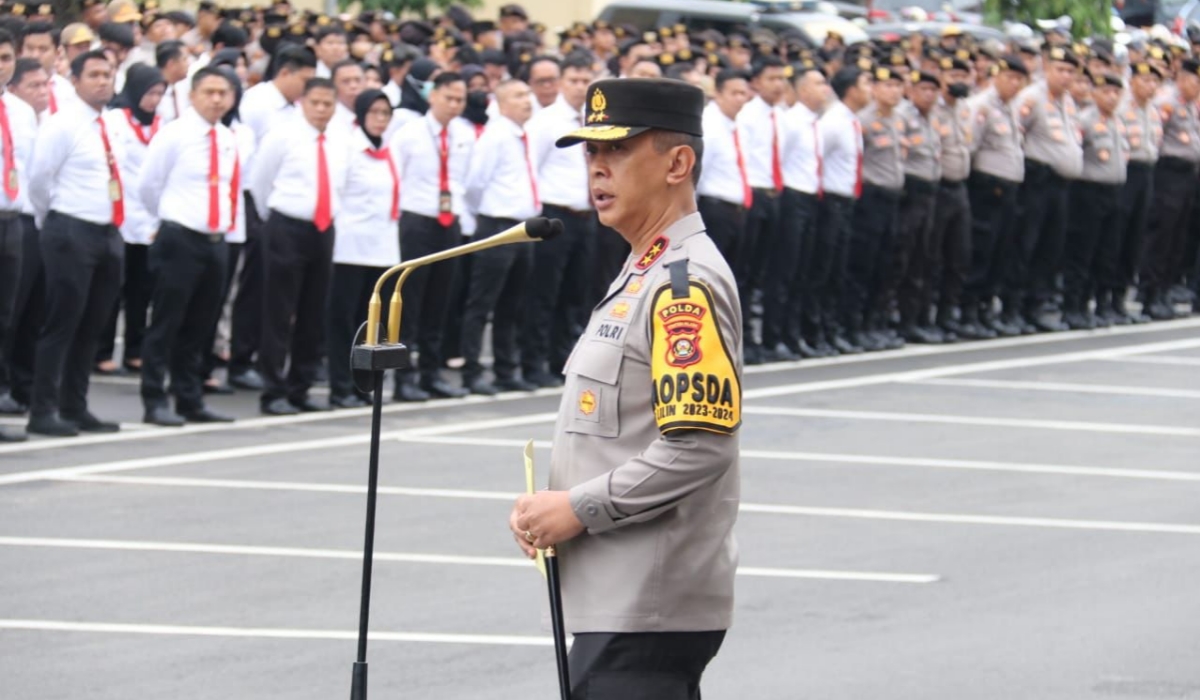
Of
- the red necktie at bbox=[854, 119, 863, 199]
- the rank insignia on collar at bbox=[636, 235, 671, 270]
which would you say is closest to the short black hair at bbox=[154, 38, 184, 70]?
the red necktie at bbox=[854, 119, 863, 199]

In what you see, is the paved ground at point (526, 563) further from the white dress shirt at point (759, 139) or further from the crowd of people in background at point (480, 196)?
the white dress shirt at point (759, 139)

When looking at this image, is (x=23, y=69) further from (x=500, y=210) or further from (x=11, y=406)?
(x=500, y=210)

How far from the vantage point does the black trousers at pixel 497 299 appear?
1420cm

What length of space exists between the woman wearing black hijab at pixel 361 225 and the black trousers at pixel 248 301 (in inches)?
37.5

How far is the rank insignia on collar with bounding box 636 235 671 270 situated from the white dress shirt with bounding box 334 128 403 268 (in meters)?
8.99

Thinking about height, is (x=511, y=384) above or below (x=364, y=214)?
below

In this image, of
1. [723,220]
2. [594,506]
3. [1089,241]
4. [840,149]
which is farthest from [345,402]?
[594,506]

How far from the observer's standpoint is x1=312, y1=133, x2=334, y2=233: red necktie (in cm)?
1309

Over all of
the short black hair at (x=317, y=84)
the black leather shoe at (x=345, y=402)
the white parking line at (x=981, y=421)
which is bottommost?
the white parking line at (x=981, y=421)

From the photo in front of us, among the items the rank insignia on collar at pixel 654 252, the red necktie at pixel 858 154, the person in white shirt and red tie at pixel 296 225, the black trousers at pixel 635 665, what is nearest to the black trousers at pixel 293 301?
the person in white shirt and red tie at pixel 296 225

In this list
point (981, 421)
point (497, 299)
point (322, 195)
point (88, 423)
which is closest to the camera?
point (88, 423)

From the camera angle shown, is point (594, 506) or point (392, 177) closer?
point (594, 506)

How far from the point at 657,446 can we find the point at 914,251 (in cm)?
1332

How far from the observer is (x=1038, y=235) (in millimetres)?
18641
